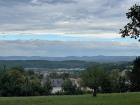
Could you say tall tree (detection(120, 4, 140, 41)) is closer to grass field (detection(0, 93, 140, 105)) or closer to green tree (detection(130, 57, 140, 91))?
grass field (detection(0, 93, 140, 105))

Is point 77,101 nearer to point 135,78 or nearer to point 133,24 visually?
point 133,24

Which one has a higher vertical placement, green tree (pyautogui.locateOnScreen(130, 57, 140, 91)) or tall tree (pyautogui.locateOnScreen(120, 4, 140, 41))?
tall tree (pyautogui.locateOnScreen(120, 4, 140, 41))

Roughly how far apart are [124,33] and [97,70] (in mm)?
22025

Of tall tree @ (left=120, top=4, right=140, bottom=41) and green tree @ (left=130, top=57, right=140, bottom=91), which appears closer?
tall tree @ (left=120, top=4, right=140, bottom=41)

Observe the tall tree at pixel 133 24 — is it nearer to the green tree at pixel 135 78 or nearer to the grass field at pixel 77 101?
the grass field at pixel 77 101

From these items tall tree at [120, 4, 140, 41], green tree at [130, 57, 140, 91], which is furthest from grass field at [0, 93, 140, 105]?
green tree at [130, 57, 140, 91]

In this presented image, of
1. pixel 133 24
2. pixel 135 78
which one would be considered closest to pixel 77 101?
pixel 133 24

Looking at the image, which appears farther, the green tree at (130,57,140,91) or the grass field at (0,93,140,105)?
the green tree at (130,57,140,91)

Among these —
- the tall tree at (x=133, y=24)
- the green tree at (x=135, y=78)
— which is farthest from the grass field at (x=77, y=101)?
the green tree at (x=135, y=78)

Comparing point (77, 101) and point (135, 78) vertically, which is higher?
point (135, 78)

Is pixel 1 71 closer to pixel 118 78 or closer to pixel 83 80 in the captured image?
pixel 118 78

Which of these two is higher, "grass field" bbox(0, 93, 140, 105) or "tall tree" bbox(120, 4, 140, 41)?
"tall tree" bbox(120, 4, 140, 41)

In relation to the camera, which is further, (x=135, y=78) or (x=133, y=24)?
(x=135, y=78)

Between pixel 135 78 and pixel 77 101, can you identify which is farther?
pixel 135 78
